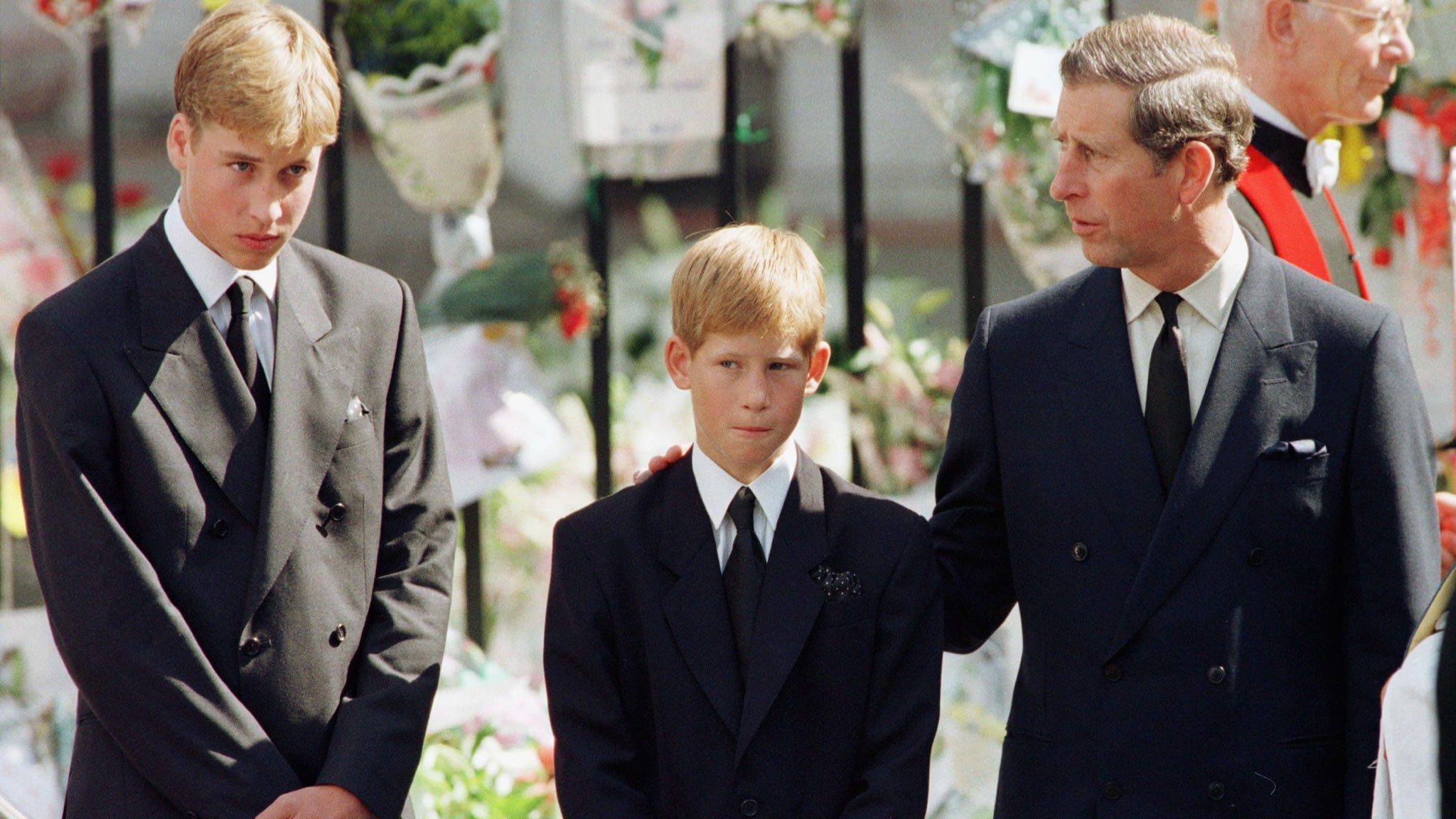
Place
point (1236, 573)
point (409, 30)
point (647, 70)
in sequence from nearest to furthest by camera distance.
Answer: point (1236, 573) < point (409, 30) < point (647, 70)

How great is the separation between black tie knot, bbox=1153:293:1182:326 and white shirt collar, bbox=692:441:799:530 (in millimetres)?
544

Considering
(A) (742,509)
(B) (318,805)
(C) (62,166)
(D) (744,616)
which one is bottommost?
(B) (318,805)

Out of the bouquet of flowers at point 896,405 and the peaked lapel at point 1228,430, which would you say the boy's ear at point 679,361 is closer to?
the peaked lapel at point 1228,430

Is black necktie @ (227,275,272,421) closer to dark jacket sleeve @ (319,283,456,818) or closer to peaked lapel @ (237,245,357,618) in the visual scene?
peaked lapel @ (237,245,357,618)

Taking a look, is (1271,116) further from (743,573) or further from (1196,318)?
(743,573)

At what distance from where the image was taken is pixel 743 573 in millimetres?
2107

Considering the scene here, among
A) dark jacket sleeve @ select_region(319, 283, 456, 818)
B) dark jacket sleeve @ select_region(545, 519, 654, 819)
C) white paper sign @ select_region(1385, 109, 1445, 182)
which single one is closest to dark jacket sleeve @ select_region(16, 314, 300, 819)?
dark jacket sleeve @ select_region(319, 283, 456, 818)

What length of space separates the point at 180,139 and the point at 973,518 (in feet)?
3.85

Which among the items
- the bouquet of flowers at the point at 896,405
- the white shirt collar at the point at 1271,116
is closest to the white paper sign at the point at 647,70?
the bouquet of flowers at the point at 896,405

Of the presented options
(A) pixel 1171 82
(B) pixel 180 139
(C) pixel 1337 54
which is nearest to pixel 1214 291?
(A) pixel 1171 82

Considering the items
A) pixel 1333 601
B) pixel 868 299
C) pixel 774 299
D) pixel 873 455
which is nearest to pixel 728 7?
pixel 868 299

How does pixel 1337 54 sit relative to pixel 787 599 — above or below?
above

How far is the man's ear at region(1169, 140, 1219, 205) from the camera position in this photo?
210cm

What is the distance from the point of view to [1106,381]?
7.00 ft
